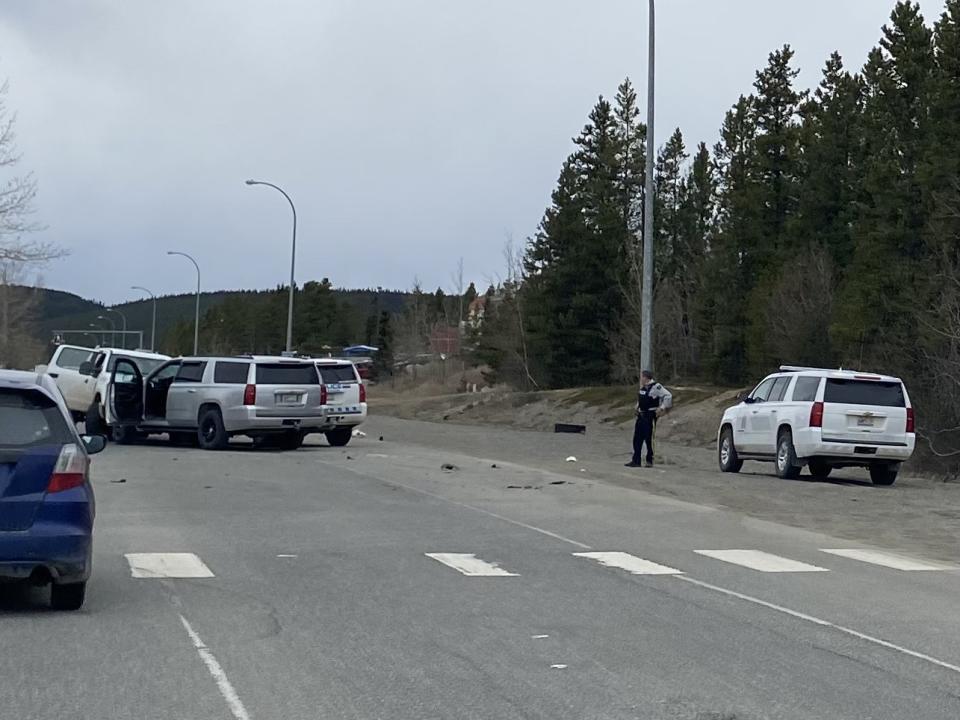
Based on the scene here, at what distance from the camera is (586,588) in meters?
11.2

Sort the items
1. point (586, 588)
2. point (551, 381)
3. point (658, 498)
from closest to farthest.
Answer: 1. point (586, 588)
2. point (658, 498)
3. point (551, 381)

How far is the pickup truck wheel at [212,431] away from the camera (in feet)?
93.0

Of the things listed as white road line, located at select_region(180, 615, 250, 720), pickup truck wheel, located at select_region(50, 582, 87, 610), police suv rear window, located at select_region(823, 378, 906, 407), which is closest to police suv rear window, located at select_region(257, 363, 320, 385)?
police suv rear window, located at select_region(823, 378, 906, 407)

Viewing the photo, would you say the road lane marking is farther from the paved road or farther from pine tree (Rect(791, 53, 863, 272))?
pine tree (Rect(791, 53, 863, 272))

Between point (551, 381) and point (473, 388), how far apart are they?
1797 centimetres

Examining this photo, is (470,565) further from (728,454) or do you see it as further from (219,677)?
(728,454)

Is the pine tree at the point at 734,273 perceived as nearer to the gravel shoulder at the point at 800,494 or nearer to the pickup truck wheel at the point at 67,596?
the gravel shoulder at the point at 800,494

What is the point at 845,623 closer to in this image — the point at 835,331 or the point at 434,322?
the point at 835,331

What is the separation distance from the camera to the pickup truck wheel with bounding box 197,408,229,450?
28.4 m

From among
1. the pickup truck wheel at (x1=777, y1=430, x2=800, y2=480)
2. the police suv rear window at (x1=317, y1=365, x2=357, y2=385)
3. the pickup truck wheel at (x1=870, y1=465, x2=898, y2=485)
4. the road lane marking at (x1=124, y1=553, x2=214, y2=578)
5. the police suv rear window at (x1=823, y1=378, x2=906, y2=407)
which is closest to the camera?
the road lane marking at (x1=124, y1=553, x2=214, y2=578)

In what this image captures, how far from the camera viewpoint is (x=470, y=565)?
12.4 metres

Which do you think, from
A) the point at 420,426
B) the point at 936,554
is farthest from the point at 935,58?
the point at 936,554

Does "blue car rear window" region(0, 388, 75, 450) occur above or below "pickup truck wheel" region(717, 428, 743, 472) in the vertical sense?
above

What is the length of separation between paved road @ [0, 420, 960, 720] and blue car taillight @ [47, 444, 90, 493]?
0.89 meters
